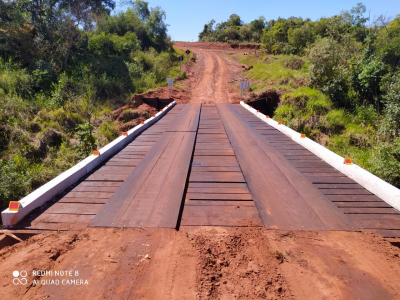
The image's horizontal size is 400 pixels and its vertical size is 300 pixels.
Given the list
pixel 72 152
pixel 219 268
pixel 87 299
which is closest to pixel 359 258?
pixel 219 268

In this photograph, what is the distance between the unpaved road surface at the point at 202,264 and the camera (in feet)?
6.91

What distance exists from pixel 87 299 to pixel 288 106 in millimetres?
13770

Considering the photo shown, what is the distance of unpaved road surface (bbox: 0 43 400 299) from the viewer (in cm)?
211

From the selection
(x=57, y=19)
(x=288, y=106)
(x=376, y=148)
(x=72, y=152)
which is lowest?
(x=72, y=152)

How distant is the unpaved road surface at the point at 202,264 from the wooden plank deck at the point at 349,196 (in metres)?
0.29

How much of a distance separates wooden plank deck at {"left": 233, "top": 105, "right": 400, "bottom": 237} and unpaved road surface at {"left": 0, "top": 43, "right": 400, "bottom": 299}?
29 centimetres

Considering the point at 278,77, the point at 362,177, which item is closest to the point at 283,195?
the point at 362,177

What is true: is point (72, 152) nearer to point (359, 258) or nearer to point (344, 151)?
point (359, 258)

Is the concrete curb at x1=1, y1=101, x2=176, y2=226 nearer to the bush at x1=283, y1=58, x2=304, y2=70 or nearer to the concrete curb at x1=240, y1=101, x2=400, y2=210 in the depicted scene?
the concrete curb at x1=240, y1=101, x2=400, y2=210

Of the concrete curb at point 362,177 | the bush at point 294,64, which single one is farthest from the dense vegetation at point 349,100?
the concrete curb at point 362,177

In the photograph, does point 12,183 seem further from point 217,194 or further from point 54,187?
point 217,194

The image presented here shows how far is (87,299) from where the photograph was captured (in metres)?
2.02

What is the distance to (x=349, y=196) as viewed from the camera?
3.74m

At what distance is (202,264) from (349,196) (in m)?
2.61
